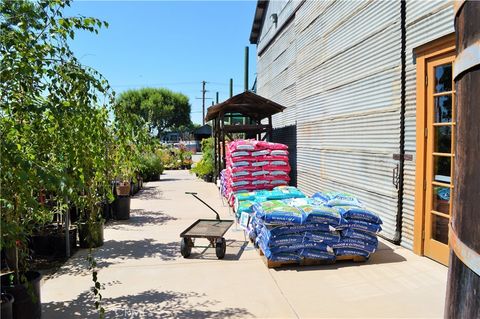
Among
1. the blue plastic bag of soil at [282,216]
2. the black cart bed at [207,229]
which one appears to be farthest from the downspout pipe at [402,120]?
the black cart bed at [207,229]

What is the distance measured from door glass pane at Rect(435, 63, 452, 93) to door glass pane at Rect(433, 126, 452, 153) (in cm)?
51

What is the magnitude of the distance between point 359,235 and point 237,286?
193cm

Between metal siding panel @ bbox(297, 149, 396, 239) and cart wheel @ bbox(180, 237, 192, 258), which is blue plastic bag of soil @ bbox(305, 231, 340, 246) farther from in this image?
cart wheel @ bbox(180, 237, 192, 258)

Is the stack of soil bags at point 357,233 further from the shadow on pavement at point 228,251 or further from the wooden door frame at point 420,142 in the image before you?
the shadow on pavement at point 228,251

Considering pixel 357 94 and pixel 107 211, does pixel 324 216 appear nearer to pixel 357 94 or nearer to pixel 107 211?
pixel 357 94

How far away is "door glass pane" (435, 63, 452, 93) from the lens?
16.9 feet

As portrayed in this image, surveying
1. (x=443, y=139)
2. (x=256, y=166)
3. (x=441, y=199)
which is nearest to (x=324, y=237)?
(x=441, y=199)

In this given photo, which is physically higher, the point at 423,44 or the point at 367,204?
the point at 423,44

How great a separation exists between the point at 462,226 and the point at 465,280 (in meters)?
0.13

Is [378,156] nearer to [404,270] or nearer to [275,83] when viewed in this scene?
[404,270]

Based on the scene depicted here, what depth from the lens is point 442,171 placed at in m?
5.28

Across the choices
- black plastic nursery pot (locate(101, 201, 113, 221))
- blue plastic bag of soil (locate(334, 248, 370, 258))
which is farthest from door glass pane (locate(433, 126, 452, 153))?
black plastic nursery pot (locate(101, 201, 113, 221))

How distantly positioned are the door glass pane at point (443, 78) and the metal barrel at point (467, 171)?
4.68 metres

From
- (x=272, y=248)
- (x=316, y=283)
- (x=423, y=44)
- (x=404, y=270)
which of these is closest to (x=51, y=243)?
(x=272, y=248)
